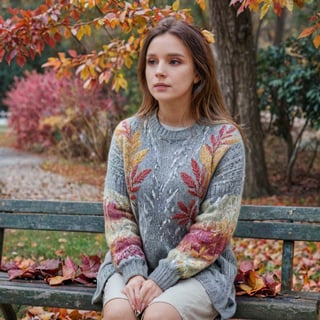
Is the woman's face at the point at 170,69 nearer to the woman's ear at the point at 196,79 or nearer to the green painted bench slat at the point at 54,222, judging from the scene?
the woman's ear at the point at 196,79

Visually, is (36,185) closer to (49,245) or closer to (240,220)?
(49,245)

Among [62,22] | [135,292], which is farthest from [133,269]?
[62,22]

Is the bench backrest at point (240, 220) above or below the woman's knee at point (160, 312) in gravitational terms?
above

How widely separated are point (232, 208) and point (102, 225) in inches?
40.2

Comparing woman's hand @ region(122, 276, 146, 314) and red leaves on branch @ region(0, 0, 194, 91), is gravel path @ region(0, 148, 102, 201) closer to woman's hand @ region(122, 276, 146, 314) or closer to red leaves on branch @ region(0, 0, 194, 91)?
red leaves on branch @ region(0, 0, 194, 91)

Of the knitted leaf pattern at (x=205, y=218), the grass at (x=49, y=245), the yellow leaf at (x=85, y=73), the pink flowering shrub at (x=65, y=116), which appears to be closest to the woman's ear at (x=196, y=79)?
the knitted leaf pattern at (x=205, y=218)

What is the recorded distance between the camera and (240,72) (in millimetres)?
7625

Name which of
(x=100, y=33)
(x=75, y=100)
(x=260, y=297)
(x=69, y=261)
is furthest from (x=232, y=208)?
(x=100, y=33)

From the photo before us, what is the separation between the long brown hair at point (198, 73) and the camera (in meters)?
3.01

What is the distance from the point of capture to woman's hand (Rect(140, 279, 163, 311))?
107 inches

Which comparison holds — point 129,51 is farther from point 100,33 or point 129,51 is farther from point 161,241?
point 100,33

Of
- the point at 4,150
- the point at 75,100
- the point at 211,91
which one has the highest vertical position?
the point at 211,91

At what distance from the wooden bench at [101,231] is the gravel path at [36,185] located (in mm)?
5357

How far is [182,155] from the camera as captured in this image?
2.99 m
